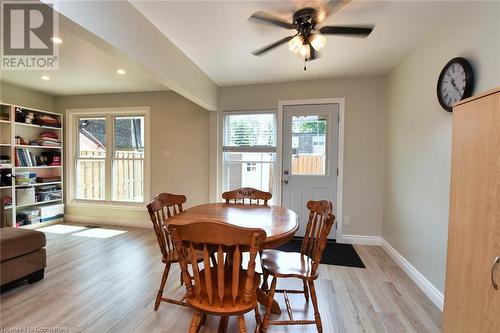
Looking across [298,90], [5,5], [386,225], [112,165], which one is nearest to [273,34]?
[298,90]

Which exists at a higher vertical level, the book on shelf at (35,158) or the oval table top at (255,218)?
the book on shelf at (35,158)

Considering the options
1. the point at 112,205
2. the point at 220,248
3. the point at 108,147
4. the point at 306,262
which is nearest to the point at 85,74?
the point at 108,147

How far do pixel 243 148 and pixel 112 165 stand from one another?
102 inches

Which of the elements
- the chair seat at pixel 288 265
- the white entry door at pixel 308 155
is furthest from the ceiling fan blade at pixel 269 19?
the white entry door at pixel 308 155

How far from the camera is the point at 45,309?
1917 millimetres

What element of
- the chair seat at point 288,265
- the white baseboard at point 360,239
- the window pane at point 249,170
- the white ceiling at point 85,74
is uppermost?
the white ceiling at point 85,74

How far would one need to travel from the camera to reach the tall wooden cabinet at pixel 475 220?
3.25ft

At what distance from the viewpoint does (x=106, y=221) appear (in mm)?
4492

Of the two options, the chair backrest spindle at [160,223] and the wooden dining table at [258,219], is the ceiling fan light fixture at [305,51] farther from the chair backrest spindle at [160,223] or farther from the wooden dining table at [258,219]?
the chair backrest spindle at [160,223]

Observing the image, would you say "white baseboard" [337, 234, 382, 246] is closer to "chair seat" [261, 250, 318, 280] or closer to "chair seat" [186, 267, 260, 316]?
"chair seat" [261, 250, 318, 280]

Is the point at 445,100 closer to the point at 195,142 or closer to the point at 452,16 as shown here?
the point at 452,16

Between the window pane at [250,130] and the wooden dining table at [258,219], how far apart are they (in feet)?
5.50

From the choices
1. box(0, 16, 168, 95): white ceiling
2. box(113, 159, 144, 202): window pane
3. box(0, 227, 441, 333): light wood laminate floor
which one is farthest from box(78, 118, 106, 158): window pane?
box(0, 227, 441, 333): light wood laminate floor

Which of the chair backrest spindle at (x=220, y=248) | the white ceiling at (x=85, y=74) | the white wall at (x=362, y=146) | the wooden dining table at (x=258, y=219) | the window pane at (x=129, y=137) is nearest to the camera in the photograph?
the chair backrest spindle at (x=220, y=248)
